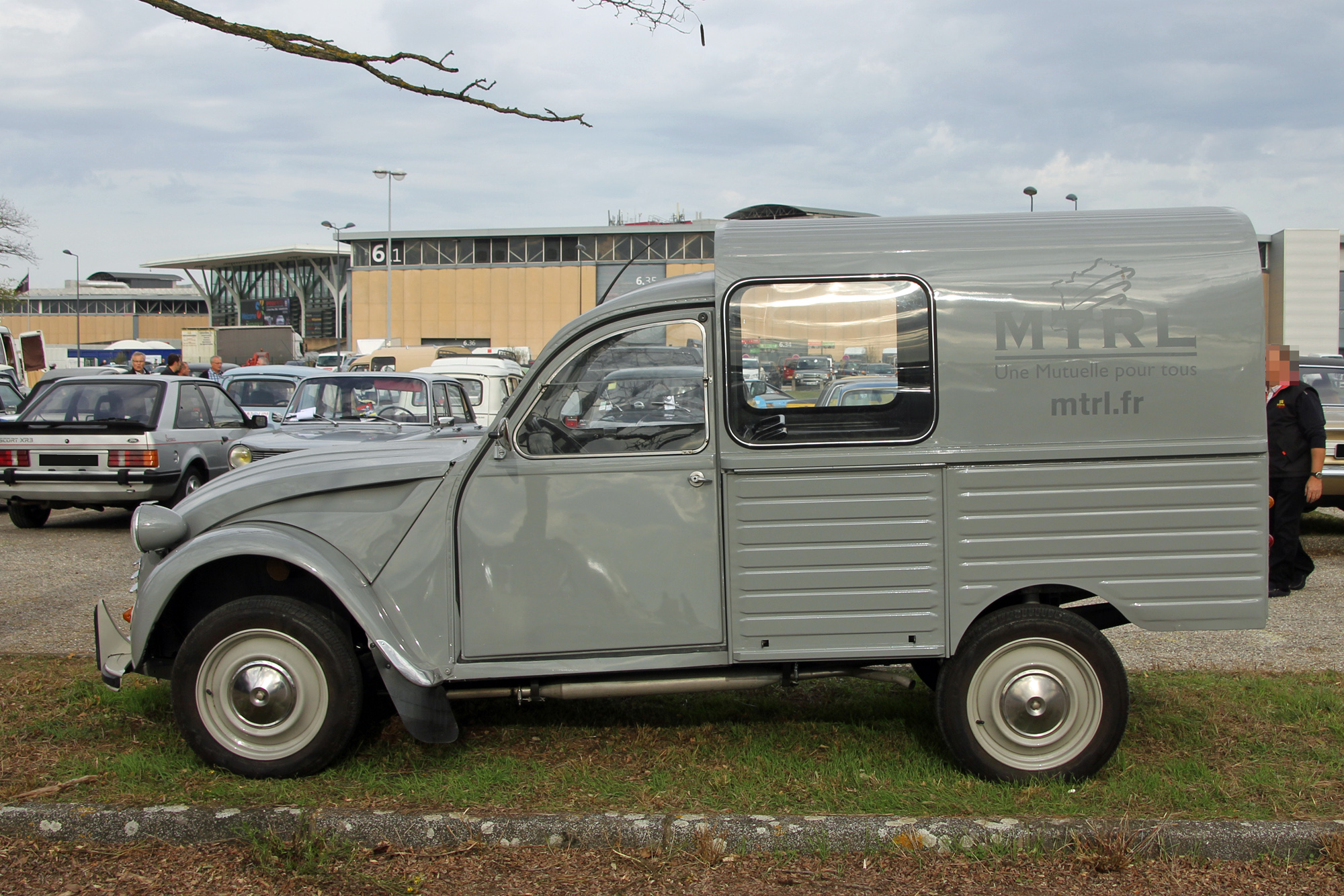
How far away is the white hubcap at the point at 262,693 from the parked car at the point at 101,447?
7446 millimetres

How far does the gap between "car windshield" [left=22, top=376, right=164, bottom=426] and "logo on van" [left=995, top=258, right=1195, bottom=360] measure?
974cm

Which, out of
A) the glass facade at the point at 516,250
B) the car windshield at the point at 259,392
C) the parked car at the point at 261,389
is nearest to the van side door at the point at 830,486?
the parked car at the point at 261,389

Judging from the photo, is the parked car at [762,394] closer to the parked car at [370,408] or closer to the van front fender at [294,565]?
the van front fender at [294,565]

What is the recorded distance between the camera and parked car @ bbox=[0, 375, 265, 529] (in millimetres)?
10742

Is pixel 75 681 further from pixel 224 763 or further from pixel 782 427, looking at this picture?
pixel 782 427

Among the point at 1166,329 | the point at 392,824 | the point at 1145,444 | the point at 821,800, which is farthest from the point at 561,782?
the point at 1166,329

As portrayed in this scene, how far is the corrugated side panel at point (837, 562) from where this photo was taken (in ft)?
13.4

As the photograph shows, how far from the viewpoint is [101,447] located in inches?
424

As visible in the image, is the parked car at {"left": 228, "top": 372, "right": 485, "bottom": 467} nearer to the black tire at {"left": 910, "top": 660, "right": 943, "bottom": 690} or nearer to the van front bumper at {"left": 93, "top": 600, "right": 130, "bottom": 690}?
the van front bumper at {"left": 93, "top": 600, "right": 130, "bottom": 690}

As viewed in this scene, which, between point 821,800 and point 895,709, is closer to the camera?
point 821,800

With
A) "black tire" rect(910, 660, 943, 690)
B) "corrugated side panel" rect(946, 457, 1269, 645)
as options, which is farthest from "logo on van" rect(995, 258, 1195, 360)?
"black tire" rect(910, 660, 943, 690)

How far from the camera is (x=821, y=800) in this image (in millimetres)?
4043

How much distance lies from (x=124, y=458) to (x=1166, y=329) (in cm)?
1007

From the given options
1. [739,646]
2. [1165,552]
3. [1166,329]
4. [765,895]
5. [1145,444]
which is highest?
[1166,329]
